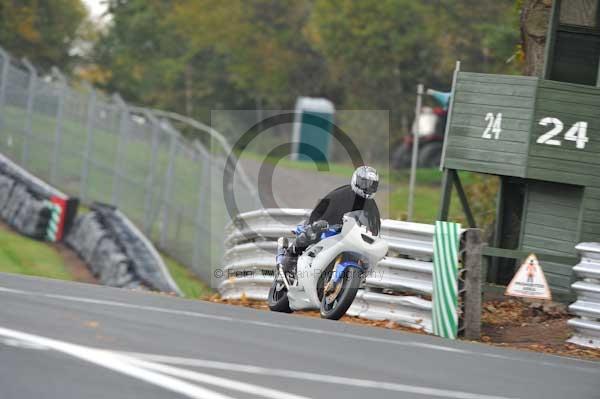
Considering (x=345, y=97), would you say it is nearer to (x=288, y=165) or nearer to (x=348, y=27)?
(x=348, y=27)

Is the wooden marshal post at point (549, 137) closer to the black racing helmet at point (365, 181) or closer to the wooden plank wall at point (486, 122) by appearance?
the wooden plank wall at point (486, 122)

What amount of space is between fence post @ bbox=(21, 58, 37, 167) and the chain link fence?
0.03 meters

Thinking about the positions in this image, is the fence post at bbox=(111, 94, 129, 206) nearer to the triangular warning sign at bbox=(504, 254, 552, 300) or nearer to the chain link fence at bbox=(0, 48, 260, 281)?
the chain link fence at bbox=(0, 48, 260, 281)

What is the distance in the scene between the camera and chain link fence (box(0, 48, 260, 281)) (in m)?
24.1

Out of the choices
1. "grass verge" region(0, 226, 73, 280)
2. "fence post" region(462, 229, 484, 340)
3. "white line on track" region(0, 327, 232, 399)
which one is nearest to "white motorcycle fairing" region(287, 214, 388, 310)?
"fence post" region(462, 229, 484, 340)

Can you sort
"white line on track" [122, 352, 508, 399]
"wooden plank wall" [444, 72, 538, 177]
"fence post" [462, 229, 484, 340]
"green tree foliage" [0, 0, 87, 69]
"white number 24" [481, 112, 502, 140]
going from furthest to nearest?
"green tree foliage" [0, 0, 87, 69]
"white number 24" [481, 112, 502, 140]
"wooden plank wall" [444, 72, 538, 177]
"fence post" [462, 229, 484, 340]
"white line on track" [122, 352, 508, 399]

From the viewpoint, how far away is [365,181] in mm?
11148

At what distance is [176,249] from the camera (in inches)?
1030

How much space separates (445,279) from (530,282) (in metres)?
1.16

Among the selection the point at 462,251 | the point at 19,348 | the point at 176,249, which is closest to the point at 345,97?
the point at 176,249

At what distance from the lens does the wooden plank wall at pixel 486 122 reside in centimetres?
1669

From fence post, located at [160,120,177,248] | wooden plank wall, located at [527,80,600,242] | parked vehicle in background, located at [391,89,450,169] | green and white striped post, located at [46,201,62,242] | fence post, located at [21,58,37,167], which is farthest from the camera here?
parked vehicle in background, located at [391,89,450,169]

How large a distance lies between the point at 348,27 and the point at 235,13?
545 inches

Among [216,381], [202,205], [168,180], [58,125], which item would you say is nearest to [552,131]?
[202,205]
